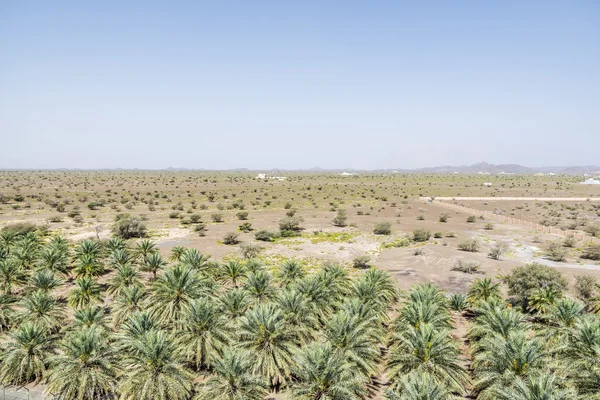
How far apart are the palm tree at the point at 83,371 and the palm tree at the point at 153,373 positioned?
134 centimetres

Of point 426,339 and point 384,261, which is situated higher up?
point 426,339

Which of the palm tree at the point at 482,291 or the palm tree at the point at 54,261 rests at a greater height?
the palm tree at the point at 54,261

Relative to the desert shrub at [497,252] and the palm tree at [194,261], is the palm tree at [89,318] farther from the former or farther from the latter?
the desert shrub at [497,252]

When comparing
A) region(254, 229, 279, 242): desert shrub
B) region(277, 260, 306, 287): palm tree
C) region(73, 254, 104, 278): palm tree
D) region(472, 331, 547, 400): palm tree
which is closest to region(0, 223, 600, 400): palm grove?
region(472, 331, 547, 400): palm tree

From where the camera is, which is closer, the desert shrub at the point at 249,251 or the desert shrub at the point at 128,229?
the desert shrub at the point at 249,251

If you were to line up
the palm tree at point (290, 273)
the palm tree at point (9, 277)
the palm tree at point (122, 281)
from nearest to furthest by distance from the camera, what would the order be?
the palm tree at point (9, 277), the palm tree at point (122, 281), the palm tree at point (290, 273)

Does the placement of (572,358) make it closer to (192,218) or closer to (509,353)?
(509,353)

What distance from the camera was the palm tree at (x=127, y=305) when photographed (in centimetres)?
2877

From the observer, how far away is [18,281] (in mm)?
34125

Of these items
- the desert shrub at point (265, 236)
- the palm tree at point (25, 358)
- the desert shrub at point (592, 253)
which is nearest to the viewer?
the palm tree at point (25, 358)

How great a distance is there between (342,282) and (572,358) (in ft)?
59.5

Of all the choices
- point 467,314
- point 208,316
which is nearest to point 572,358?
point 467,314

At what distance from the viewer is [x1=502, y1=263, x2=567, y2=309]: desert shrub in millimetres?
37438

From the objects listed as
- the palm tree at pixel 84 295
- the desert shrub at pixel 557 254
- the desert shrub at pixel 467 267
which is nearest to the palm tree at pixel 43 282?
the palm tree at pixel 84 295
